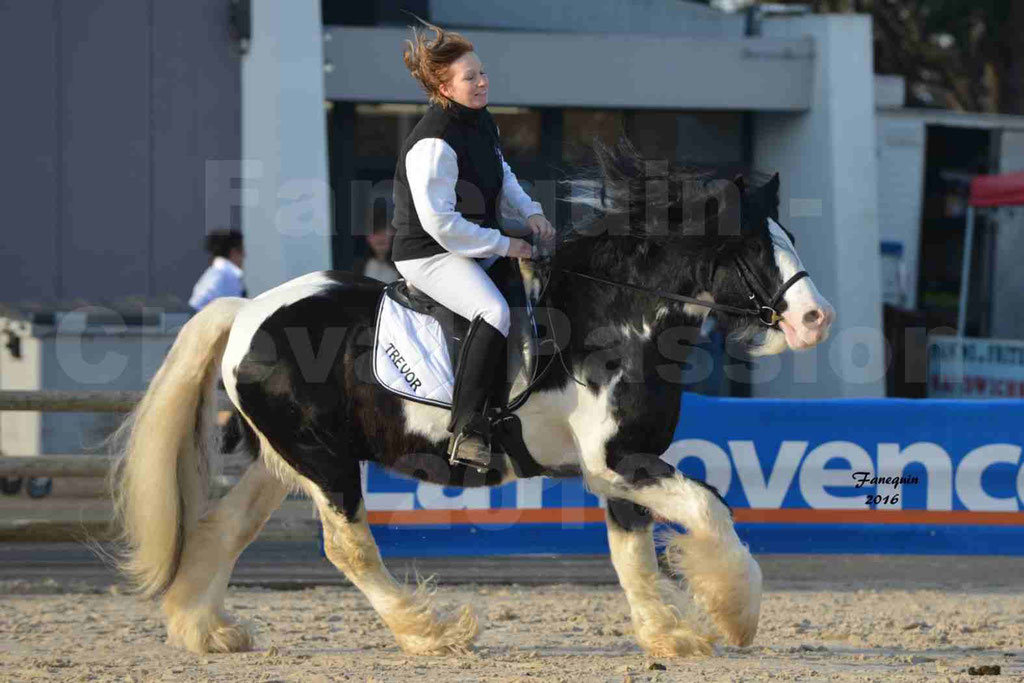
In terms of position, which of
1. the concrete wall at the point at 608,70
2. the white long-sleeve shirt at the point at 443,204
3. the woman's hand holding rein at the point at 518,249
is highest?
the concrete wall at the point at 608,70

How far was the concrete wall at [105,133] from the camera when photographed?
13.7 m

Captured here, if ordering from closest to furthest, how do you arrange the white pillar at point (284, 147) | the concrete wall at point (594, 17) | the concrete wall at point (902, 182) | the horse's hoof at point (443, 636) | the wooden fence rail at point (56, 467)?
the horse's hoof at point (443, 636), the wooden fence rail at point (56, 467), the white pillar at point (284, 147), the concrete wall at point (594, 17), the concrete wall at point (902, 182)

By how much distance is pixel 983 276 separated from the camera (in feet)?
55.1

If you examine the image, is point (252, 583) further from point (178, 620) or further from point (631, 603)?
point (631, 603)

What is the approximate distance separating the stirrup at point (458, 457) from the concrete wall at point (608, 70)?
9554 mm

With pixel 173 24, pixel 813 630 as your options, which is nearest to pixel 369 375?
pixel 813 630

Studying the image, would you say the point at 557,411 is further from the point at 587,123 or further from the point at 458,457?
the point at 587,123

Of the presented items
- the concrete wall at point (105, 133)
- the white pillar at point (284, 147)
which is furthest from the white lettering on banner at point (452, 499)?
the concrete wall at point (105, 133)

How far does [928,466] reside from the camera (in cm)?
837

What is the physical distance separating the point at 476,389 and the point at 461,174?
830mm

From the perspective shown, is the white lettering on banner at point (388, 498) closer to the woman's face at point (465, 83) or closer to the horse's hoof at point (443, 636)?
the horse's hoof at point (443, 636)

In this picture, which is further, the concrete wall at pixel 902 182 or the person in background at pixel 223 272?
the concrete wall at pixel 902 182

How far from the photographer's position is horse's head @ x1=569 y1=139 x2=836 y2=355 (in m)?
5.55

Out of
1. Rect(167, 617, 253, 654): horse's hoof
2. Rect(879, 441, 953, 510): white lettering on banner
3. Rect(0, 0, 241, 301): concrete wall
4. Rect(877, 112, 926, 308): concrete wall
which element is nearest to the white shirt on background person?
Rect(0, 0, 241, 301): concrete wall
